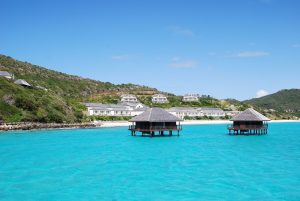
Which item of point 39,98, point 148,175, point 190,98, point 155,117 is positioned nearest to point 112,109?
point 39,98

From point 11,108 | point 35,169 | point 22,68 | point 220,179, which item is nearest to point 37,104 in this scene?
point 11,108

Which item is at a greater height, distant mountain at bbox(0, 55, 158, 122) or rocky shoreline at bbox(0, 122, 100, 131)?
distant mountain at bbox(0, 55, 158, 122)

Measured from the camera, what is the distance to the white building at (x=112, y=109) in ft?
279

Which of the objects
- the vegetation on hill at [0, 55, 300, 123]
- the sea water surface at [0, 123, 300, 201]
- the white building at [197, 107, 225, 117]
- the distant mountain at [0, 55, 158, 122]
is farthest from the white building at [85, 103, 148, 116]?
the sea water surface at [0, 123, 300, 201]

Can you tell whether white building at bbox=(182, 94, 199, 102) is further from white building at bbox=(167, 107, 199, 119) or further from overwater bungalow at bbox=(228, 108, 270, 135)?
overwater bungalow at bbox=(228, 108, 270, 135)

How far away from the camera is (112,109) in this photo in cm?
8944

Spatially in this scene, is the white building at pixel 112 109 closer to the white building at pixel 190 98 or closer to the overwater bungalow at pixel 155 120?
the white building at pixel 190 98

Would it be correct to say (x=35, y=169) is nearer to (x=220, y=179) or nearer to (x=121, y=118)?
(x=220, y=179)

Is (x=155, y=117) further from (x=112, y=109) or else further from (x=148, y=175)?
(x=112, y=109)

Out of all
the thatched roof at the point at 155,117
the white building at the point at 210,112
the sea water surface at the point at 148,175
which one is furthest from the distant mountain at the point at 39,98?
the sea water surface at the point at 148,175

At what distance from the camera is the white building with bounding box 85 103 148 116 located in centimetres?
8519

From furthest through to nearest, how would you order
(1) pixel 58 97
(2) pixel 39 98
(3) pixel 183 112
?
(3) pixel 183 112, (1) pixel 58 97, (2) pixel 39 98

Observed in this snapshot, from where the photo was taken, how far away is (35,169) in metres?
22.9

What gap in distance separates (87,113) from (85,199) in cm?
6793
